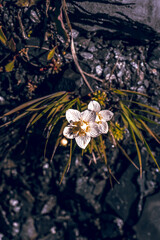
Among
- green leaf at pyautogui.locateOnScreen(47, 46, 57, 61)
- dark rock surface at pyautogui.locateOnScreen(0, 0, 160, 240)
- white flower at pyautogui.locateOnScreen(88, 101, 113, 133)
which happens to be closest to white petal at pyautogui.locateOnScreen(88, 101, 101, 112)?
white flower at pyautogui.locateOnScreen(88, 101, 113, 133)

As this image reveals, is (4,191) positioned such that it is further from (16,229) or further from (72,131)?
(72,131)

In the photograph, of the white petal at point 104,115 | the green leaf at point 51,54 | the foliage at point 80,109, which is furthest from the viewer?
the green leaf at point 51,54

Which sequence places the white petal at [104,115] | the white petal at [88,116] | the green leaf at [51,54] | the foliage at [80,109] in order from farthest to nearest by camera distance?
the green leaf at [51,54] < the foliage at [80,109] < the white petal at [104,115] < the white petal at [88,116]

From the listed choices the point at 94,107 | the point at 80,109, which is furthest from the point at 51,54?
the point at 94,107

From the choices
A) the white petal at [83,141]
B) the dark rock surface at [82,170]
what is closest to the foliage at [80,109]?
the dark rock surface at [82,170]

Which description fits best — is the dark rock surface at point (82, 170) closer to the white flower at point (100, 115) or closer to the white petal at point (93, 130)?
the white flower at point (100, 115)

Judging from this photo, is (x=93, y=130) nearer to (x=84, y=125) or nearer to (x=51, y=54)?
(x=84, y=125)

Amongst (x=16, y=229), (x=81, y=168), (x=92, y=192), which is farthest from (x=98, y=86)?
(x=16, y=229)

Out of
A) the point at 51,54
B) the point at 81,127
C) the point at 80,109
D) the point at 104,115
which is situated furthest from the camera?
the point at 51,54
